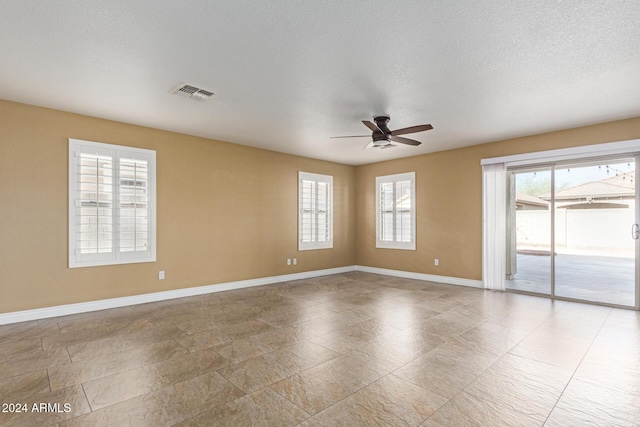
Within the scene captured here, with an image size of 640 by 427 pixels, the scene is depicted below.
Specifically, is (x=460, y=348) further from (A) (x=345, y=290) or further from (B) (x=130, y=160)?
(B) (x=130, y=160)

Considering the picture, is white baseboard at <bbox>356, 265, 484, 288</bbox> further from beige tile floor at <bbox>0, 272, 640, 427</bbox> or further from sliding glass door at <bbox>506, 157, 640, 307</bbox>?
beige tile floor at <bbox>0, 272, 640, 427</bbox>

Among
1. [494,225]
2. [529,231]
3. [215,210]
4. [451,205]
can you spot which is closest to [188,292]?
[215,210]

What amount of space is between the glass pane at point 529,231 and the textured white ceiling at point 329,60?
1180 mm

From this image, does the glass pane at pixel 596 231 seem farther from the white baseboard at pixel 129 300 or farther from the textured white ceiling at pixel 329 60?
the white baseboard at pixel 129 300

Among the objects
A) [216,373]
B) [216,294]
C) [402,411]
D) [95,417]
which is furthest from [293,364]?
[216,294]

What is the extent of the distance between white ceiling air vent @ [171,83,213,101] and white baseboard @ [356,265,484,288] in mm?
5673

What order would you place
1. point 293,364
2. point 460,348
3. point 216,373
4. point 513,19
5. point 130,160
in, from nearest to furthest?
point 513,19 → point 216,373 → point 293,364 → point 460,348 → point 130,160

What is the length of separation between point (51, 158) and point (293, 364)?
14.2 ft

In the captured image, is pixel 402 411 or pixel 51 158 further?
pixel 51 158

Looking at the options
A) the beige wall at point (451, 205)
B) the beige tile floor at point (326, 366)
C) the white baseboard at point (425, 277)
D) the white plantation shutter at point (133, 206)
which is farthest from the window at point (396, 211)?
the white plantation shutter at point (133, 206)

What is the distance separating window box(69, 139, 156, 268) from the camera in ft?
15.0

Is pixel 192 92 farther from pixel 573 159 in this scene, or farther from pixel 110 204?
pixel 573 159

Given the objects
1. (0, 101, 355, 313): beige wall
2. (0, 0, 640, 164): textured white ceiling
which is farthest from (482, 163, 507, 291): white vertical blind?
(0, 101, 355, 313): beige wall

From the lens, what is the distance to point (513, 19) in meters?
2.46
